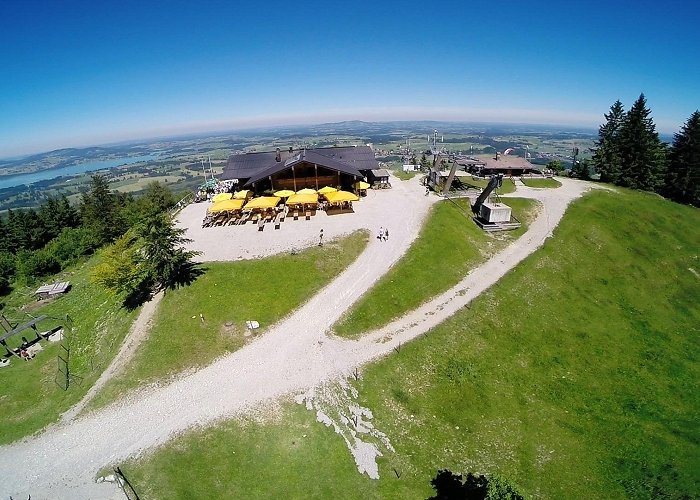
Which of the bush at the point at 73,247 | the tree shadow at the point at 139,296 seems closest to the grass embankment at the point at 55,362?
the tree shadow at the point at 139,296

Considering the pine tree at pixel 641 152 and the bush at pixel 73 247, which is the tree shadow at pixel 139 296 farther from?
the pine tree at pixel 641 152

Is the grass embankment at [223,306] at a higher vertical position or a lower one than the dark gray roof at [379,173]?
lower

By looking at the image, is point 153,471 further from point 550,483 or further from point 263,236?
point 263,236

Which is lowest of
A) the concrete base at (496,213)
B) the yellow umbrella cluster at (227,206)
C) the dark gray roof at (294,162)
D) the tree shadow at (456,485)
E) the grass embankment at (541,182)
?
the tree shadow at (456,485)

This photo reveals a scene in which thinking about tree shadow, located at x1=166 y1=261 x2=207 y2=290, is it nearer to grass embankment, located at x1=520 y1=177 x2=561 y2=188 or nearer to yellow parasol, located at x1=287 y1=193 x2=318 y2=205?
yellow parasol, located at x1=287 y1=193 x2=318 y2=205

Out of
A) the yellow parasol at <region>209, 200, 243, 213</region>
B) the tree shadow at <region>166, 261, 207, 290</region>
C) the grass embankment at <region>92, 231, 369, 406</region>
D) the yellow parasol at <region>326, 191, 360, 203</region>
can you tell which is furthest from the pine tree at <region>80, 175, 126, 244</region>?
the yellow parasol at <region>326, 191, 360, 203</region>

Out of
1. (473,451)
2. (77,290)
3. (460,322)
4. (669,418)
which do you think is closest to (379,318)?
(460,322)

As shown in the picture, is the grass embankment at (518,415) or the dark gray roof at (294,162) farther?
the dark gray roof at (294,162)
